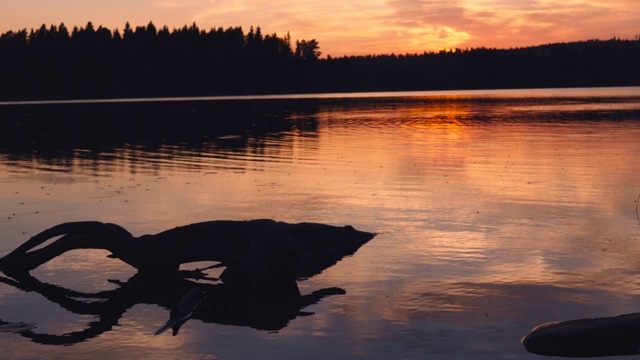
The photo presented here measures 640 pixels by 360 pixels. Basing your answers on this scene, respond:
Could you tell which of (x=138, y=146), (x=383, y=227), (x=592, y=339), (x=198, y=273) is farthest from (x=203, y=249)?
(x=138, y=146)

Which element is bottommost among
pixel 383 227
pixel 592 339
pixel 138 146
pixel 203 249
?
pixel 138 146

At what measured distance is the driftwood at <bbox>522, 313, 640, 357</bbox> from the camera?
9.00m

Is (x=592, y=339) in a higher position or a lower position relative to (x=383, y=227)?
higher

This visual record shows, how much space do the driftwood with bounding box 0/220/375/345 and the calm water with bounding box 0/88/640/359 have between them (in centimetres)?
24

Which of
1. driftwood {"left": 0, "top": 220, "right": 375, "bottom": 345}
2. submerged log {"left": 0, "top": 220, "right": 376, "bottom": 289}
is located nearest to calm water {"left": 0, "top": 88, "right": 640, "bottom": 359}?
driftwood {"left": 0, "top": 220, "right": 375, "bottom": 345}

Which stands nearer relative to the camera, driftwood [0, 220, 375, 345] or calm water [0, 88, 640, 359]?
calm water [0, 88, 640, 359]

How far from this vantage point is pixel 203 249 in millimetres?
12883

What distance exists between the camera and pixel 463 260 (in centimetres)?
1355

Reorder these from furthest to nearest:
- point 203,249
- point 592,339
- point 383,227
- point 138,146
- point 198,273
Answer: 1. point 138,146
2. point 383,227
3. point 198,273
4. point 203,249
5. point 592,339

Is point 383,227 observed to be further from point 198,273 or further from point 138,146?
point 138,146

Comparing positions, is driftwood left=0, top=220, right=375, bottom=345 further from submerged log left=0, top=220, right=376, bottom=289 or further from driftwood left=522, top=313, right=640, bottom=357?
driftwood left=522, top=313, right=640, bottom=357

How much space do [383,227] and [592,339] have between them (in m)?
7.80

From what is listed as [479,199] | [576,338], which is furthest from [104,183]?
[576,338]

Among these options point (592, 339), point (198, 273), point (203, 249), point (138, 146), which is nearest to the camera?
point (592, 339)
